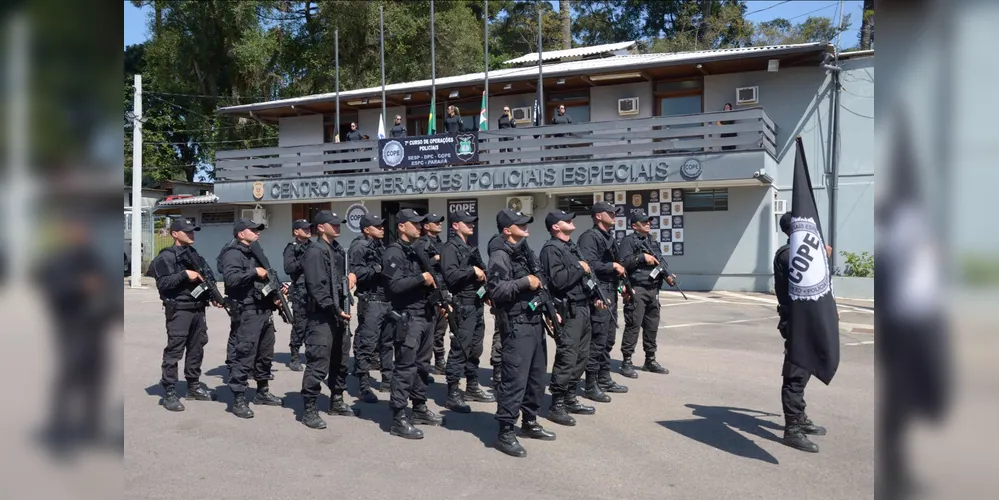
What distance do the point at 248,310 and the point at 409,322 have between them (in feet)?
6.46

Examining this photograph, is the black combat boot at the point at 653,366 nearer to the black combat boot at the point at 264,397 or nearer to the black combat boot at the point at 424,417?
the black combat boot at the point at 424,417

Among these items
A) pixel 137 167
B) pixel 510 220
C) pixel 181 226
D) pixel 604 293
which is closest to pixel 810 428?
pixel 604 293

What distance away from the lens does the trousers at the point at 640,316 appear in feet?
28.4

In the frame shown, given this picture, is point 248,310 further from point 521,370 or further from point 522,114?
point 522,114

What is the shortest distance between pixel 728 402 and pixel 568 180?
11.6 meters

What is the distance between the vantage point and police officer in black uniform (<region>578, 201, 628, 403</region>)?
24.6 feet

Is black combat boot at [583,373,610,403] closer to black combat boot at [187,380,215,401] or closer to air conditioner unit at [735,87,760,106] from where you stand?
black combat boot at [187,380,215,401]

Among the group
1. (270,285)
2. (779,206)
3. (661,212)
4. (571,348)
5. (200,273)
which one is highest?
(779,206)

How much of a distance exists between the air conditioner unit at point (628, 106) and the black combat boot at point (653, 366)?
40.1 ft

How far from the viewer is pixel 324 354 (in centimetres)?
674

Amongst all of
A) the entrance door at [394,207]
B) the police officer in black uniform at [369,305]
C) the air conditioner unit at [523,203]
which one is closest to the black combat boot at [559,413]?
the police officer in black uniform at [369,305]
